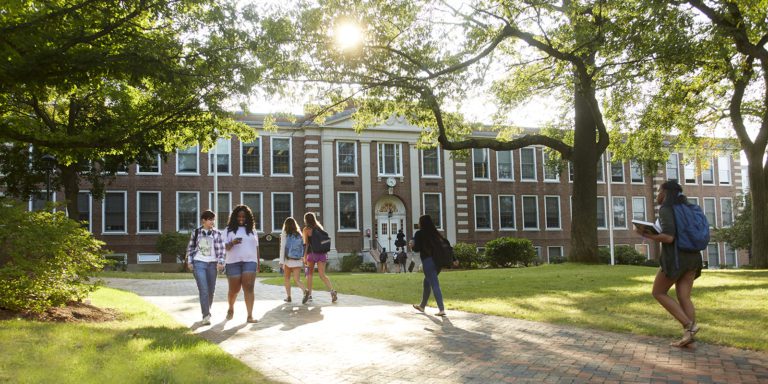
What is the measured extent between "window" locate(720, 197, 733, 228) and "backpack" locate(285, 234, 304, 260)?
46.3 metres

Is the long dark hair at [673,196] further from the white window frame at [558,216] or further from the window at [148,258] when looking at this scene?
the white window frame at [558,216]

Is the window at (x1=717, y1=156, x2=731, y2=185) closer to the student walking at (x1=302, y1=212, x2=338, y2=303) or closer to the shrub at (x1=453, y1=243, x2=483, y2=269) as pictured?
the shrub at (x1=453, y1=243, x2=483, y2=269)

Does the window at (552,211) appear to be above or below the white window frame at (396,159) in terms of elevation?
below

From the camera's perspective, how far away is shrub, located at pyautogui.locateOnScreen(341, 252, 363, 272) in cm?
3434

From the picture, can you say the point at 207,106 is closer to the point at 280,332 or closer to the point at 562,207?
the point at 280,332

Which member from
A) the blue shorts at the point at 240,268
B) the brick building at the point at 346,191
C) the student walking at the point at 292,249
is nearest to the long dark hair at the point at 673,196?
the blue shorts at the point at 240,268

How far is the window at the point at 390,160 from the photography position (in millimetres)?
38812

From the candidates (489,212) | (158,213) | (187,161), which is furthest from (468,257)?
(158,213)

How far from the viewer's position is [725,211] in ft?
162

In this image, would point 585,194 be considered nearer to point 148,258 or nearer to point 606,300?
point 606,300

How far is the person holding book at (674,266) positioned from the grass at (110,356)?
466 cm

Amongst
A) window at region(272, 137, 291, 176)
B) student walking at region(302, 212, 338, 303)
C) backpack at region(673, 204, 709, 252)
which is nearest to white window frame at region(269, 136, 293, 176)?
window at region(272, 137, 291, 176)

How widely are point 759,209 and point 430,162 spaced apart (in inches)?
818

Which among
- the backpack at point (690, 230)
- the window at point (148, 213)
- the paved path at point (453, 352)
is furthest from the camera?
the window at point (148, 213)
